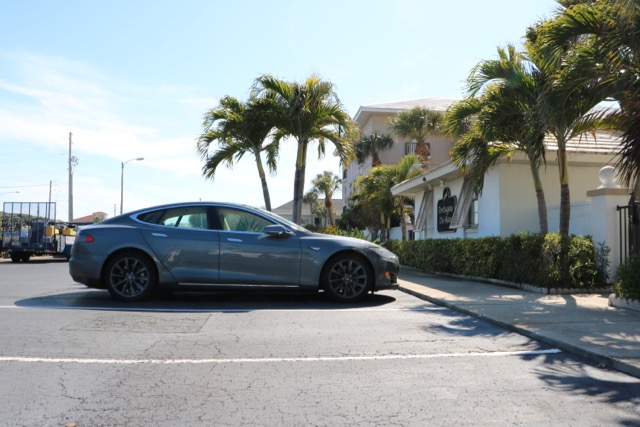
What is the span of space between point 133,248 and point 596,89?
24.9ft

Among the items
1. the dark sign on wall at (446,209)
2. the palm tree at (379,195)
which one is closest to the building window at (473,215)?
the dark sign on wall at (446,209)

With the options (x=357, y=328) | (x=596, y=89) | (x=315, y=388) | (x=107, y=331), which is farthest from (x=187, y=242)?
(x=596, y=89)

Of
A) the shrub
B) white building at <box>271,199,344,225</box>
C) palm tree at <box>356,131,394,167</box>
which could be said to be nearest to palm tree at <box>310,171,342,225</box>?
white building at <box>271,199,344,225</box>

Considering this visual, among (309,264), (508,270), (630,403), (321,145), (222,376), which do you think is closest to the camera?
(630,403)

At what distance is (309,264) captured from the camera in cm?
857

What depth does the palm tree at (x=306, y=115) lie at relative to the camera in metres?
15.8

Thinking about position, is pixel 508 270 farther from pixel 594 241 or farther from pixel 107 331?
pixel 107 331

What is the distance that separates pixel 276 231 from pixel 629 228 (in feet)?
20.7

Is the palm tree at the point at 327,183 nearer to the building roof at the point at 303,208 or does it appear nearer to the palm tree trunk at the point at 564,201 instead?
the building roof at the point at 303,208

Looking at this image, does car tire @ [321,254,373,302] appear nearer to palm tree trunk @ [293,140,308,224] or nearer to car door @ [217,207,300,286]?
car door @ [217,207,300,286]

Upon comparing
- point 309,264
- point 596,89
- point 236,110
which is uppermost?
point 236,110

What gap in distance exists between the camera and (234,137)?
58.5 feet

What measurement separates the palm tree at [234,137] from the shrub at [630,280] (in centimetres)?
1069

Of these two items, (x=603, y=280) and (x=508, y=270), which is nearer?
(x=603, y=280)
